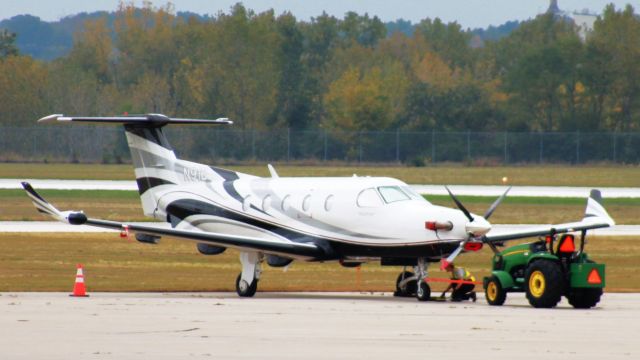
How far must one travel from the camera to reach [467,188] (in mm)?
67875

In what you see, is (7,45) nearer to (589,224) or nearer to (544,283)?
(589,224)

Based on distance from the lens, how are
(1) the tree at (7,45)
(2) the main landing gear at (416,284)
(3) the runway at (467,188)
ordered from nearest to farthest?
(2) the main landing gear at (416,284) < (3) the runway at (467,188) < (1) the tree at (7,45)

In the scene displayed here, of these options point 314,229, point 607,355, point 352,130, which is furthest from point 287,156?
point 607,355

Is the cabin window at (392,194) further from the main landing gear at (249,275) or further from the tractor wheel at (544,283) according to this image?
the tractor wheel at (544,283)

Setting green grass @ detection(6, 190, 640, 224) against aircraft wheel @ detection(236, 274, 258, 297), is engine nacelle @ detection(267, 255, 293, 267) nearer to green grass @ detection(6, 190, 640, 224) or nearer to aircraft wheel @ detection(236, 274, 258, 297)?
aircraft wheel @ detection(236, 274, 258, 297)

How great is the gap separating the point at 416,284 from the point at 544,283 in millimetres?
3875

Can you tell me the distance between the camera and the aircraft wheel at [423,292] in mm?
25594

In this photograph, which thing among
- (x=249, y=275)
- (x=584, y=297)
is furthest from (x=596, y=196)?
(x=249, y=275)

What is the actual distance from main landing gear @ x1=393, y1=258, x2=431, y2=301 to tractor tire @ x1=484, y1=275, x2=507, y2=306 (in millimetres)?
1451

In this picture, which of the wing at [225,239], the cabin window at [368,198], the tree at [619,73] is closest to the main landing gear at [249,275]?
the wing at [225,239]

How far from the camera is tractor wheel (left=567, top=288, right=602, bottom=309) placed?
77.8ft

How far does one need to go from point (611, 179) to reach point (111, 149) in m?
38.8

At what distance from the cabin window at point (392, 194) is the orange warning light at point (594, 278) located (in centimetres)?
450

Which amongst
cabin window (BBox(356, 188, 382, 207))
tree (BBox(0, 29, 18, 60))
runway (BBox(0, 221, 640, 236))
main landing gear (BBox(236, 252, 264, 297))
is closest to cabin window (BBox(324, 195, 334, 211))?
cabin window (BBox(356, 188, 382, 207))
